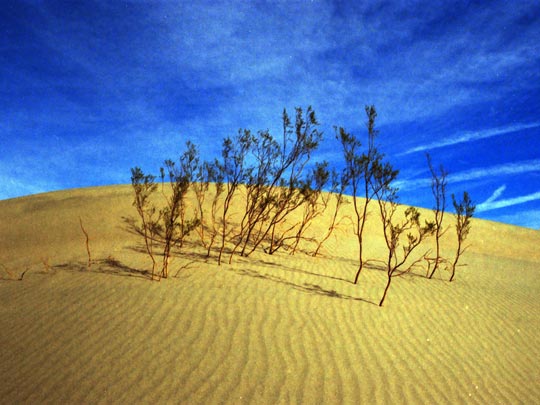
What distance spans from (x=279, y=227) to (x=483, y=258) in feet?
30.3

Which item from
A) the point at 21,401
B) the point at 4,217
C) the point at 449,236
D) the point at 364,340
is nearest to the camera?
the point at 21,401

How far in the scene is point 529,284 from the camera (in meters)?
10.8

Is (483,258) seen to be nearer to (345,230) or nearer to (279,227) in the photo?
(345,230)

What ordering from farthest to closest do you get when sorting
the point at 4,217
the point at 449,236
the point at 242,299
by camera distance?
the point at 449,236, the point at 4,217, the point at 242,299

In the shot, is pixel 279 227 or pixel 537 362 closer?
pixel 537 362

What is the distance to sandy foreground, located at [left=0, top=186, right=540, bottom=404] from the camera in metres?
4.32

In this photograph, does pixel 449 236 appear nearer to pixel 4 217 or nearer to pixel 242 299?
pixel 242 299

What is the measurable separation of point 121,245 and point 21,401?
24.1 feet

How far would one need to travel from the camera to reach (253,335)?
535 cm

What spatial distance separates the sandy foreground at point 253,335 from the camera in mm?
4316

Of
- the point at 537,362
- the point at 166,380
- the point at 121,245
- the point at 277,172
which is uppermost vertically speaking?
the point at 277,172

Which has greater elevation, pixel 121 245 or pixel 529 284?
pixel 121 245

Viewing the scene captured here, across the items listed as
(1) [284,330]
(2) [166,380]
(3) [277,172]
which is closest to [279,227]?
(3) [277,172]

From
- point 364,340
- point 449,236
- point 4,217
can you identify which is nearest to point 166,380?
point 364,340
